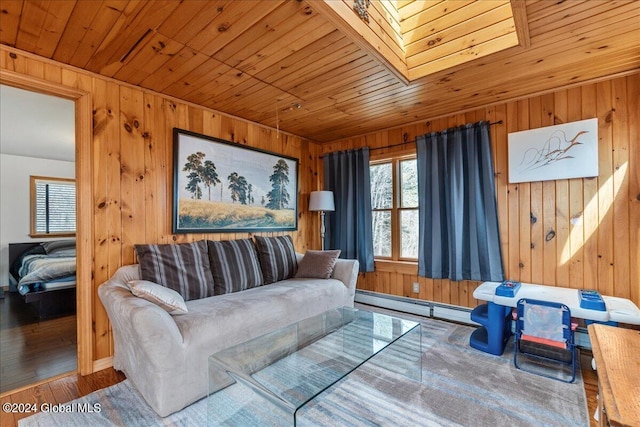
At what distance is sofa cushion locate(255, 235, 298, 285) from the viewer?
3.12 m

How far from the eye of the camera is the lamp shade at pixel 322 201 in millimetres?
3776

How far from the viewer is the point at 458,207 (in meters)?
3.11

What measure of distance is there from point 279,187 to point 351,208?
1.00m

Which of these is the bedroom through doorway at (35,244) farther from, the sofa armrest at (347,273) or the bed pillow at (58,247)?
the sofa armrest at (347,273)

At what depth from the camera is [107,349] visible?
2285 mm

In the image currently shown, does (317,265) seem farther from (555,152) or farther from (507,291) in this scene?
(555,152)

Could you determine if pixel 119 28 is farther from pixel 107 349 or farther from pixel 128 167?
pixel 107 349

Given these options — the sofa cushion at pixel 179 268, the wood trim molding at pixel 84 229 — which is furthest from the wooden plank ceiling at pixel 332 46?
the sofa cushion at pixel 179 268

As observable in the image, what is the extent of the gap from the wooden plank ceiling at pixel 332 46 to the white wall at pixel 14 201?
14.7 ft

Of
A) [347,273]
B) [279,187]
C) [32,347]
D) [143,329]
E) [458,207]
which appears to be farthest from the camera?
[279,187]

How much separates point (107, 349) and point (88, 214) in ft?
3.50

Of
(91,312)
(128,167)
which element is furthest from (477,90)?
(91,312)

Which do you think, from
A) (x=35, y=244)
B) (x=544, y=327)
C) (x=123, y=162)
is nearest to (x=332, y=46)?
(x=123, y=162)

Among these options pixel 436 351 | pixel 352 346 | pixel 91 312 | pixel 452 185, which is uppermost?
pixel 452 185
